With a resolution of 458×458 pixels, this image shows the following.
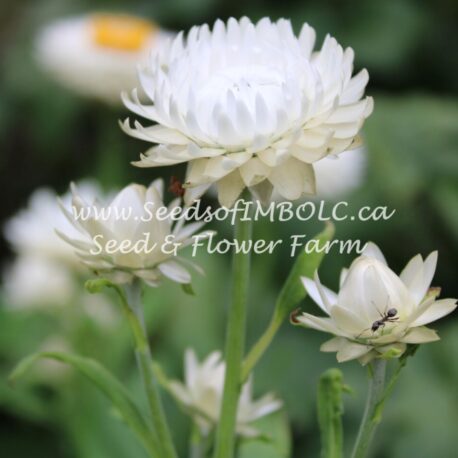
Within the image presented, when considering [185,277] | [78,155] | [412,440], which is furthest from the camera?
[78,155]

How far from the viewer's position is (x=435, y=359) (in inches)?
102

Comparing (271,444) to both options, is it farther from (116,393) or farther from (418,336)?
(418,336)

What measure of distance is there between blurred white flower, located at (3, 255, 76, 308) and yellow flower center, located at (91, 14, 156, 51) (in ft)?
2.86

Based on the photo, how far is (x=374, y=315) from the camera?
1.10m

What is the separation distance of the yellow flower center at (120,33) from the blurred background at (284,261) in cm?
14

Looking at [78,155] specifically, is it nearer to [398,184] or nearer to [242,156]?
[398,184]

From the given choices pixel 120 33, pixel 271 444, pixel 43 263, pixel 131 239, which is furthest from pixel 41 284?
pixel 131 239

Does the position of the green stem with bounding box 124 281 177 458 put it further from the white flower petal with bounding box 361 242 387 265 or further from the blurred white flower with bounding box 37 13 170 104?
the blurred white flower with bounding box 37 13 170 104

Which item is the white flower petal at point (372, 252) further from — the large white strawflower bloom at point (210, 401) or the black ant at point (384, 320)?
the large white strawflower bloom at point (210, 401)

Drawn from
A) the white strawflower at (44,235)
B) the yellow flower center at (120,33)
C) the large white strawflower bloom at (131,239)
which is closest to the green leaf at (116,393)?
the large white strawflower bloom at (131,239)

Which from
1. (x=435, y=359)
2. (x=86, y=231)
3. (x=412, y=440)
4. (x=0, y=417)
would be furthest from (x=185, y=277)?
(x=0, y=417)

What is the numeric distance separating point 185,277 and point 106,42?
2.33m

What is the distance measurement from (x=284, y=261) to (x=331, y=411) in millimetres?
2026

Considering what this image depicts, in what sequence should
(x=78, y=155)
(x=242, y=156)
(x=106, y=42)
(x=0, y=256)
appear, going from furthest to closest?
(x=78, y=155), (x=0, y=256), (x=106, y=42), (x=242, y=156)
